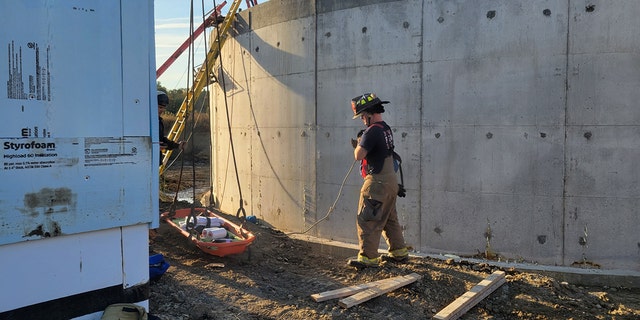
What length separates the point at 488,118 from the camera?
6.11m

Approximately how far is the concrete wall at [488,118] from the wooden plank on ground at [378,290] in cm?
209

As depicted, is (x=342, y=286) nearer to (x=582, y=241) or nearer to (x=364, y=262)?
(x=364, y=262)

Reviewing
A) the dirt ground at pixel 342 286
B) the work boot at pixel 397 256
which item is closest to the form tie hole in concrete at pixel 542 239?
the dirt ground at pixel 342 286

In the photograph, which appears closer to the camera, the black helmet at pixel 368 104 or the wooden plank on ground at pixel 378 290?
the wooden plank on ground at pixel 378 290

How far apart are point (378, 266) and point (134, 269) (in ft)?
9.08

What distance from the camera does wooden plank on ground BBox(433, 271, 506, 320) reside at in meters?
3.87

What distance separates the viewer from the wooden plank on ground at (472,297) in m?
3.87

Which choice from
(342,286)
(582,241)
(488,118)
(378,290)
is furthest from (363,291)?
(582,241)

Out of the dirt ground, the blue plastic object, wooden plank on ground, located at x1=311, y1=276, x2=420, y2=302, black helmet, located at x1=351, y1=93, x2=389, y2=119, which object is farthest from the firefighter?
the blue plastic object

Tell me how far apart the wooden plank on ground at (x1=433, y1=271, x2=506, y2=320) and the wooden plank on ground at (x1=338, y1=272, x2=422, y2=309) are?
503 mm

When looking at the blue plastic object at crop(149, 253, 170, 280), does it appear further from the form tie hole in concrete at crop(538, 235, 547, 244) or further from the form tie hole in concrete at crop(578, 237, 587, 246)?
the form tie hole in concrete at crop(578, 237, 587, 246)

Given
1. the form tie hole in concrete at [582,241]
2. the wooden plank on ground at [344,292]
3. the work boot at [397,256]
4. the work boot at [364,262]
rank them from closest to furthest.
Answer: the wooden plank on ground at [344,292], the work boot at [364,262], the work boot at [397,256], the form tie hole in concrete at [582,241]

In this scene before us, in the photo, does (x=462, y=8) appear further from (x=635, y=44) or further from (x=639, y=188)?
(x=639, y=188)

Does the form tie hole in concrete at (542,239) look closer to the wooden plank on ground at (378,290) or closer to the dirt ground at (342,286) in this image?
the dirt ground at (342,286)
